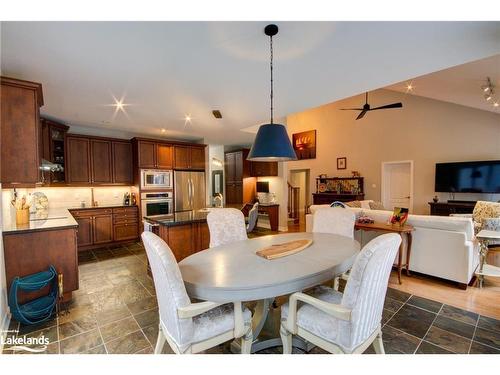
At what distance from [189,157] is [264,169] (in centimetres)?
222

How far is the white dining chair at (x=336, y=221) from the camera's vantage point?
2729mm

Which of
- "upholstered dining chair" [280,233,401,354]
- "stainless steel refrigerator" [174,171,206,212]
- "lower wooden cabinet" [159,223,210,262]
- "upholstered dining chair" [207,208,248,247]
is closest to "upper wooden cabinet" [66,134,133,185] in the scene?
"stainless steel refrigerator" [174,171,206,212]

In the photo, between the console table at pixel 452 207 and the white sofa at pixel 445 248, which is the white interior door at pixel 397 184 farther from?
the white sofa at pixel 445 248

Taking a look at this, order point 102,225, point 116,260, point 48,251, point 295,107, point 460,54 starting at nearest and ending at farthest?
point 460,54 < point 48,251 < point 295,107 < point 116,260 < point 102,225

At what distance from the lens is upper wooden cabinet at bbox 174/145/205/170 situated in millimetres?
5625

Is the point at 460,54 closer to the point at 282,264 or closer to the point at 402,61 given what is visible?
the point at 402,61

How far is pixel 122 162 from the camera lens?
5.18 m

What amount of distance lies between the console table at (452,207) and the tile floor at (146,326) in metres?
4.21

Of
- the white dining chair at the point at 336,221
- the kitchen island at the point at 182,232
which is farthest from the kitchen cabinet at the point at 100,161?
the white dining chair at the point at 336,221

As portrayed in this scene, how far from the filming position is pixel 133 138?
16.8ft

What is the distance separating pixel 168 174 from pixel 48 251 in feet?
10.2

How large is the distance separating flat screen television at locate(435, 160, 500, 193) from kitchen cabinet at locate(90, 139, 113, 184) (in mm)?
7773

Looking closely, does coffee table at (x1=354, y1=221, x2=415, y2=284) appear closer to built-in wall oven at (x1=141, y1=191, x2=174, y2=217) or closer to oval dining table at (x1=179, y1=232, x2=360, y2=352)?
oval dining table at (x1=179, y1=232, x2=360, y2=352)

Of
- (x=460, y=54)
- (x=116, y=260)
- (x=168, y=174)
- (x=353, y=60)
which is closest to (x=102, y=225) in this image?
(x=116, y=260)
